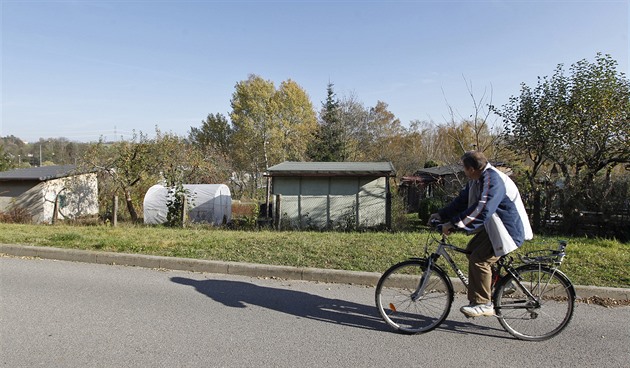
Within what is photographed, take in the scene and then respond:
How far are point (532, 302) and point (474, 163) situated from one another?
1552 millimetres

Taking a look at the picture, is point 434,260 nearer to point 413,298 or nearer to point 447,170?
point 413,298

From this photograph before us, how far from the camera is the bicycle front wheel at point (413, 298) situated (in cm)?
423

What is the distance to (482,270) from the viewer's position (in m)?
4.04

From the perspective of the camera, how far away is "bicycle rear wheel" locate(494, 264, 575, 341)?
13.3 feet

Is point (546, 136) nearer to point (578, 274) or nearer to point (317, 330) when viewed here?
point (578, 274)

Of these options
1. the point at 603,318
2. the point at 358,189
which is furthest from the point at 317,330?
the point at 358,189

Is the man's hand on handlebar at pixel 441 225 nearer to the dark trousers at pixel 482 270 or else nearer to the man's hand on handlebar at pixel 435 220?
the man's hand on handlebar at pixel 435 220

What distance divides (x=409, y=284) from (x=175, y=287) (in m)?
3.33

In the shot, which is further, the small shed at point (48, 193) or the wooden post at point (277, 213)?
the small shed at point (48, 193)

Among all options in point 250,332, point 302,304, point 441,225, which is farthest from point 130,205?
point 441,225

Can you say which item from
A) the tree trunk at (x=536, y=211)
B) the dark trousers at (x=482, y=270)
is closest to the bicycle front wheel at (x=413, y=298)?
the dark trousers at (x=482, y=270)

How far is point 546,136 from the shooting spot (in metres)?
12.7

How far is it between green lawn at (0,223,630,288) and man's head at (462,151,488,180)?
2.05 metres

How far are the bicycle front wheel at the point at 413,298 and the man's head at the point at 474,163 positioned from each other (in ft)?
3.47
